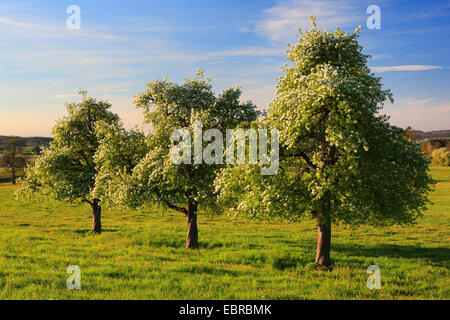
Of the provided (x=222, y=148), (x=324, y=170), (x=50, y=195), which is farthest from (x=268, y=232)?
(x=50, y=195)

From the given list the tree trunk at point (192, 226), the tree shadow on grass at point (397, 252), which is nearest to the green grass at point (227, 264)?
the tree shadow on grass at point (397, 252)

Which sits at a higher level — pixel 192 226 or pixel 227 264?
pixel 192 226

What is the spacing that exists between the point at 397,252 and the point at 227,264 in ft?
46.3

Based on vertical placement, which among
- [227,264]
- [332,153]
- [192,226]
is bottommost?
[227,264]

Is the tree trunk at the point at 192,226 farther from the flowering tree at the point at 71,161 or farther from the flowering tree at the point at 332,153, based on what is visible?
the flowering tree at the point at 71,161

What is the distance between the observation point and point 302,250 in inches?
973

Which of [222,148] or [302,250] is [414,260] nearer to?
[302,250]

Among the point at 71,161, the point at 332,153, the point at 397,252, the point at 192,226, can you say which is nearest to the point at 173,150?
the point at 192,226

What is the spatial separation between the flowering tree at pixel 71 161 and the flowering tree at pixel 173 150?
5.22 m

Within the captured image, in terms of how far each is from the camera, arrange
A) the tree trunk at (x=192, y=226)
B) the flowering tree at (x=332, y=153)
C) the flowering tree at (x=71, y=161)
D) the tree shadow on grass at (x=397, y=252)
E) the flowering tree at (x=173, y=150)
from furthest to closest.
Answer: the flowering tree at (x=71, y=161), the tree trunk at (x=192, y=226), the tree shadow on grass at (x=397, y=252), the flowering tree at (x=173, y=150), the flowering tree at (x=332, y=153)

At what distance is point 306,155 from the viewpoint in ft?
63.8

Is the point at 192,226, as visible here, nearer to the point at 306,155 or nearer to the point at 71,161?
the point at 306,155

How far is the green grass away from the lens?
14.8 metres

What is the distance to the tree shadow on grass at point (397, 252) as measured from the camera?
23.6 meters
